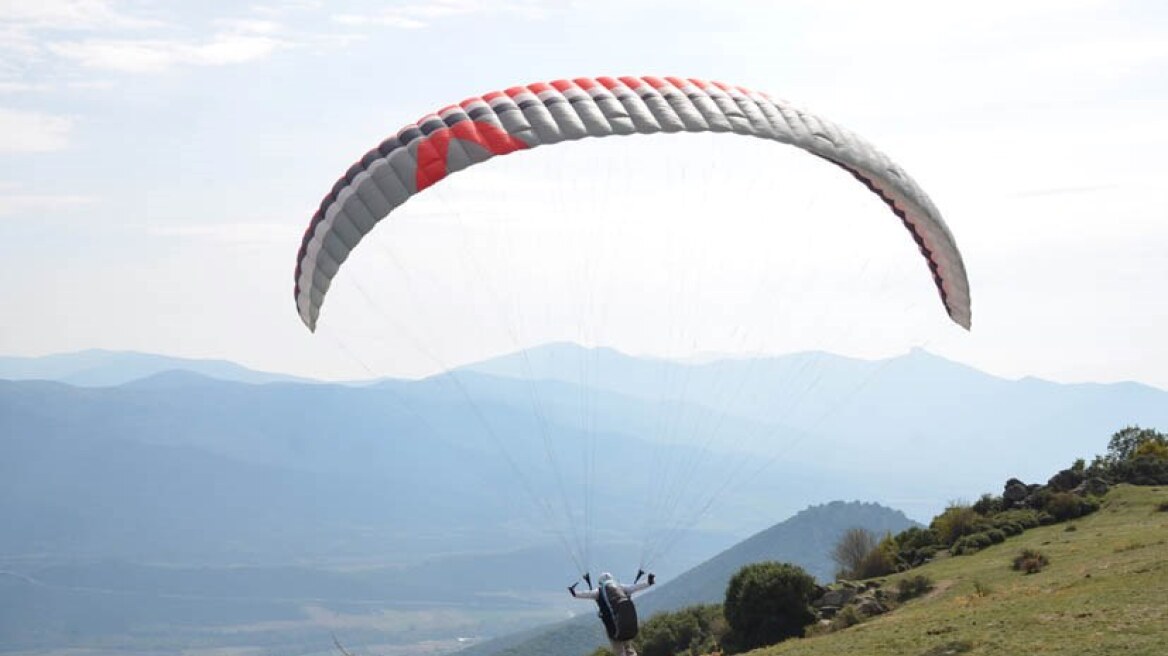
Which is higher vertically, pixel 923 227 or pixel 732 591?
pixel 923 227

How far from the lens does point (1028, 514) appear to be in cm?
4881

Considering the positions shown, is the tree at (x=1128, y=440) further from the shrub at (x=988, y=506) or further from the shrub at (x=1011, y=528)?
the shrub at (x=1011, y=528)

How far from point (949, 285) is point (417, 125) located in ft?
40.5

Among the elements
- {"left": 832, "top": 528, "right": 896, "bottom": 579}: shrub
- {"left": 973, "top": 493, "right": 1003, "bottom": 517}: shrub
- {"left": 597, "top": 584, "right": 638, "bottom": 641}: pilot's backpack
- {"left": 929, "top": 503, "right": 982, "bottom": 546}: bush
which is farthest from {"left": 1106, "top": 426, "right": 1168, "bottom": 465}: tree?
{"left": 597, "top": 584, "right": 638, "bottom": 641}: pilot's backpack

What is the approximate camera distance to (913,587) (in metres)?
39.3

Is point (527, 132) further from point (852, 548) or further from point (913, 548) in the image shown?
point (852, 548)

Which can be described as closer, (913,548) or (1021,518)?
(1021,518)

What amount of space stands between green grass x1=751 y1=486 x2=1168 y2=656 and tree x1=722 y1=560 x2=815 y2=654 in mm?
3175

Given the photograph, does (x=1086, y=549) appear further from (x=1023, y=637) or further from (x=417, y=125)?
(x=417, y=125)

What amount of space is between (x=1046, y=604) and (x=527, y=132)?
15.9 metres

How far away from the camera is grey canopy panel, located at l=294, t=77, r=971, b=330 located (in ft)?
73.9

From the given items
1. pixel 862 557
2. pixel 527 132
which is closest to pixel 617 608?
pixel 527 132

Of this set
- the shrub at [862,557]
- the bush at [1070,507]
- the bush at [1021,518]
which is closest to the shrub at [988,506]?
the bush at [1021,518]

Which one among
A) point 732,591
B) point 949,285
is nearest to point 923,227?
point 949,285
